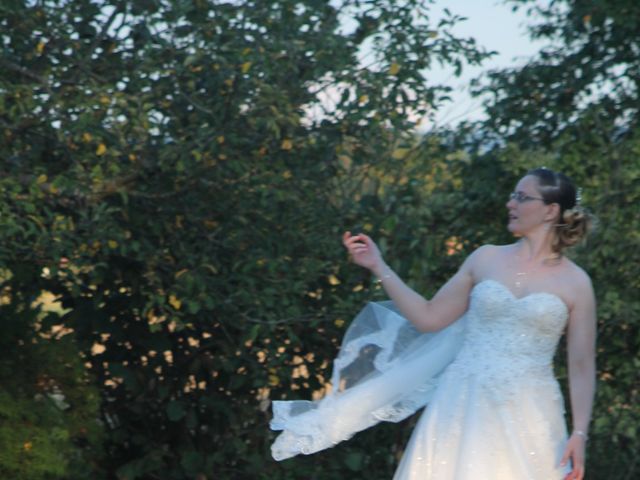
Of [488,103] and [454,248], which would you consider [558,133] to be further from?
[454,248]

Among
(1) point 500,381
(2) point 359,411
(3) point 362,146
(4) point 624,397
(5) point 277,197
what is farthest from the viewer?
(4) point 624,397

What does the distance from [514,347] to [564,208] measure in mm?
533

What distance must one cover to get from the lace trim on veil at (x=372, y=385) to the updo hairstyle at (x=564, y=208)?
0.55 metres

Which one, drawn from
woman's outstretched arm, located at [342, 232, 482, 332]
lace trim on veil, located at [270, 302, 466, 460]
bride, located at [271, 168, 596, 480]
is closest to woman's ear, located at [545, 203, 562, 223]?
bride, located at [271, 168, 596, 480]

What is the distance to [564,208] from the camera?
438 cm

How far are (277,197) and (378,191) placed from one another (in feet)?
2.50

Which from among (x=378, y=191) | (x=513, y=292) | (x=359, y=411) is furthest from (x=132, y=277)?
(x=513, y=292)

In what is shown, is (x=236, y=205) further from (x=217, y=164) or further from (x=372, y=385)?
(x=372, y=385)

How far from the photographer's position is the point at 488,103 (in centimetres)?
664

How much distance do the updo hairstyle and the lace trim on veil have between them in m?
0.55

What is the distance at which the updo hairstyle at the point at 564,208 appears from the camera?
4.36 m

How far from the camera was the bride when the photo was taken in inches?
168

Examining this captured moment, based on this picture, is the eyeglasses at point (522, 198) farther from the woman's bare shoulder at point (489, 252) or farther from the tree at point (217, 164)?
the tree at point (217, 164)

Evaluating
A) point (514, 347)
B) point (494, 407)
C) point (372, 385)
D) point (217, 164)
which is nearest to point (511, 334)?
point (514, 347)
